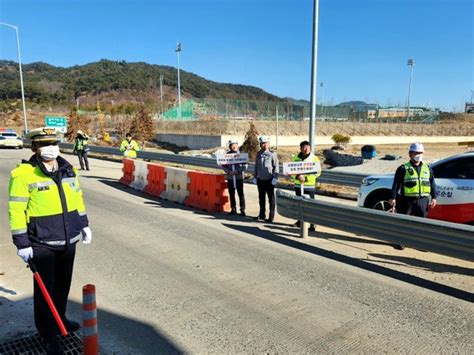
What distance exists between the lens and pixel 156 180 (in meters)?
11.9

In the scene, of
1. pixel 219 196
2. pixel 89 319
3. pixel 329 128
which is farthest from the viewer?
pixel 329 128

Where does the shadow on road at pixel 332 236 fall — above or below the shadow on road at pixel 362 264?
below

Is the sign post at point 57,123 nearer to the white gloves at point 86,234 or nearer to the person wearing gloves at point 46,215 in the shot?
the white gloves at point 86,234

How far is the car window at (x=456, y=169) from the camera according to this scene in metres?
6.78

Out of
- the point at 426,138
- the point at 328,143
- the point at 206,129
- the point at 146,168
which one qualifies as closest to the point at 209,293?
the point at 146,168

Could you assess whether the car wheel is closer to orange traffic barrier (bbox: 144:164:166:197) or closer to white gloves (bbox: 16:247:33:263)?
orange traffic barrier (bbox: 144:164:166:197)

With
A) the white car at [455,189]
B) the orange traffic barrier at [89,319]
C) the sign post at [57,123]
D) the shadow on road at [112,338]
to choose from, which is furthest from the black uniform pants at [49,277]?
the sign post at [57,123]

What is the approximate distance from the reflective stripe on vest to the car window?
2.97 ft

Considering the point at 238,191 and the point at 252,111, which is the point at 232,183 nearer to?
the point at 238,191

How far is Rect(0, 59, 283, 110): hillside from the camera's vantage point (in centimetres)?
12131

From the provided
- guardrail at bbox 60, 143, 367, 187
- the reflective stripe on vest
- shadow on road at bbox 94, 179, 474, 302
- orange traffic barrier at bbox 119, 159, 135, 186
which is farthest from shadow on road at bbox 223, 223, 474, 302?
orange traffic barrier at bbox 119, 159, 135, 186

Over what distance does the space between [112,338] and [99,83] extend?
157164 mm

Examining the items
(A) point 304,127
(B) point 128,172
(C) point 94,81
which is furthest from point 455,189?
(C) point 94,81

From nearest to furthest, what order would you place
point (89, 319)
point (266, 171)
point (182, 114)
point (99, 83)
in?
1. point (89, 319)
2. point (266, 171)
3. point (182, 114)
4. point (99, 83)
